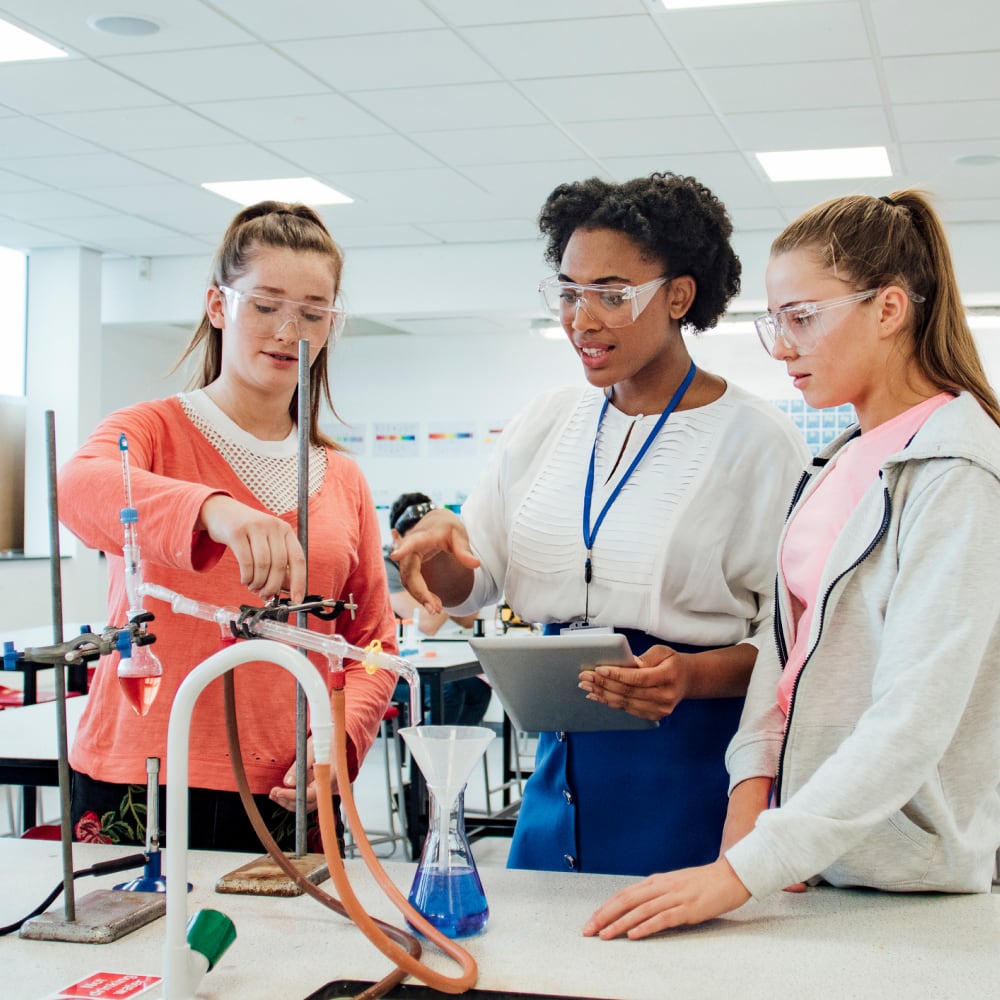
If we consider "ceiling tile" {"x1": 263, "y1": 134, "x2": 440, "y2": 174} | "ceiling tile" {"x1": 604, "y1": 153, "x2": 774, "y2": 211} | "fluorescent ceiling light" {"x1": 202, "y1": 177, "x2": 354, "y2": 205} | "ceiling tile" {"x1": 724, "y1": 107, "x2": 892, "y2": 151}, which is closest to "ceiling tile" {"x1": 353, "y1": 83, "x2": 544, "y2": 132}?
"ceiling tile" {"x1": 263, "y1": 134, "x2": 440, "y2": 174}

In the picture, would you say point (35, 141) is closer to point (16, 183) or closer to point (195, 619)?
point (16, 183)

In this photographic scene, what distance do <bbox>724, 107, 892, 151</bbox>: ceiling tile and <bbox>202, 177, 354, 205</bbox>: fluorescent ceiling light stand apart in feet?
7.15

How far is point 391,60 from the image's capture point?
14.4 ft

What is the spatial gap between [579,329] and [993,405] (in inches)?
22.5

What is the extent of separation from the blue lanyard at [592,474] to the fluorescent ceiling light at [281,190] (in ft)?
15.1

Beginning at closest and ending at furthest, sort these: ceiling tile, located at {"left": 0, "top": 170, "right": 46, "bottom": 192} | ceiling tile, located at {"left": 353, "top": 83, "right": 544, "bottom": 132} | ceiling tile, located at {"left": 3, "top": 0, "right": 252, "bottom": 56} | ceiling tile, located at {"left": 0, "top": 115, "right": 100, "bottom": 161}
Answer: ceiling tile, located at {"left": 3, "top": 0, "right": 252, "bottom": 56}, ceiling tile, located at {"left": 353, "top": 83, "right": 544, "bottom": 132}, ceiling tile, located at {"left": 0, "top": 115, "right": 100, "bottom": 161}, ceiling tile, located at {"left": 0, "top": 170, "right": 46, "bottom": 192}

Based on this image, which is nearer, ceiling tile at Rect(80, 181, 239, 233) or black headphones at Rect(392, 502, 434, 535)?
black headphones at Rect(392, 502, 434, 535)

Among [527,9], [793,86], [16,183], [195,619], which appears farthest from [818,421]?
[195,619]

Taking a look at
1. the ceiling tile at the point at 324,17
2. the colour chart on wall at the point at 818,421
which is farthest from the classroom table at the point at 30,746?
the colour chart on wall at the point at 818,421

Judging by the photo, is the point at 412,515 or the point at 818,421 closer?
the point at 412,515

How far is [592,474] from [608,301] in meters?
0.25

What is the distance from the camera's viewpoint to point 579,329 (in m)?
1.66

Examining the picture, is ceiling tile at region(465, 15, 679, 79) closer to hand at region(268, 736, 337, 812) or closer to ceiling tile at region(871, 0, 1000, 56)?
ceiling tile at region(871, 0, 1000, 56)

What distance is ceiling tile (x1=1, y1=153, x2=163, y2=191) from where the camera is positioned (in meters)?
5.68
